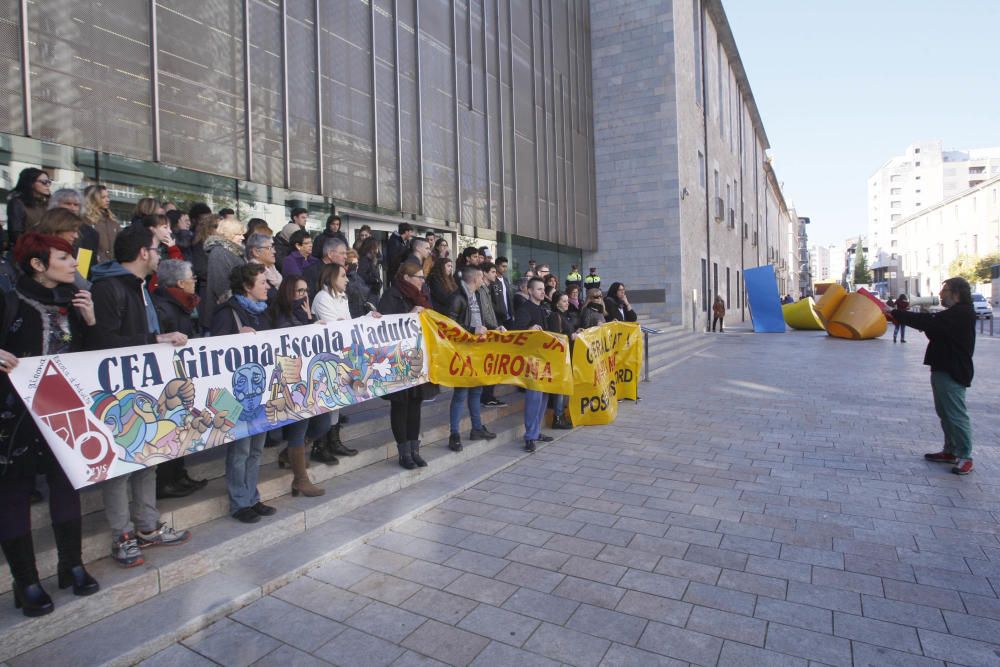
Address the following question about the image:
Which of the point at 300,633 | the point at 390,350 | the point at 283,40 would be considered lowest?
the point at 300,633

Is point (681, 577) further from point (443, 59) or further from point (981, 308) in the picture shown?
point (981, 308)

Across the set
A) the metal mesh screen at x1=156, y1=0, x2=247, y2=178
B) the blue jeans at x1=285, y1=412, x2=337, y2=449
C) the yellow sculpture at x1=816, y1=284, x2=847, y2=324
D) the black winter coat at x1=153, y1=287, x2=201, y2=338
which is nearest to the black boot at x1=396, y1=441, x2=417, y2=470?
the blue jeans at x1=285, y1=412, x2=337, y2=449

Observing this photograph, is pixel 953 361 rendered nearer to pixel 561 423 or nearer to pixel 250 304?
pixel 561 423

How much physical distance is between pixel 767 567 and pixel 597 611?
125 cm

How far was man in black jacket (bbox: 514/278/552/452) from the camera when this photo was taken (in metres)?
6.63

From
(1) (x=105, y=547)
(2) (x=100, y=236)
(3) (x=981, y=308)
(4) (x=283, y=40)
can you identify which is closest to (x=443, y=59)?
(4) (x=283, y=40)

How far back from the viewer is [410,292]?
231 inches

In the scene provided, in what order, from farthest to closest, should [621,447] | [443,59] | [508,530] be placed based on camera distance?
[443,59]
[621,447]
[508,530]

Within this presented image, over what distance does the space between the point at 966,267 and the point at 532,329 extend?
267 feet

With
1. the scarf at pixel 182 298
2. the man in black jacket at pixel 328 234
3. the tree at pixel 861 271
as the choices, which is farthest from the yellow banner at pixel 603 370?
the tree at pixel 861 271

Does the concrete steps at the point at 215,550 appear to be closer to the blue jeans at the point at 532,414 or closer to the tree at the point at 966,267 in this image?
the blue jeans at the point at 532,414

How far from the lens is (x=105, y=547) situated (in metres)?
3.48

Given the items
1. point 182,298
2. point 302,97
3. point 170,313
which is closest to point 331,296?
point 182,298

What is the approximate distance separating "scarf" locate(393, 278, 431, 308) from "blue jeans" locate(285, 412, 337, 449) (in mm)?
1463
